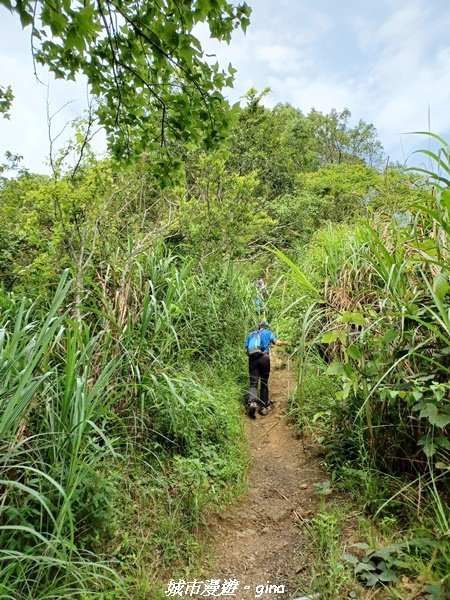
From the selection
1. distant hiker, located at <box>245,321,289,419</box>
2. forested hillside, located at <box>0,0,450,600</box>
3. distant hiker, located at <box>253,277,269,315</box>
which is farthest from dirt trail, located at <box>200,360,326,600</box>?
distant hiker, located at <box>253,277,269,315</box>

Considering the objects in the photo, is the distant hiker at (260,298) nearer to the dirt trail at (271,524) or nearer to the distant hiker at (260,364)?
the distant hiker at (260,364)

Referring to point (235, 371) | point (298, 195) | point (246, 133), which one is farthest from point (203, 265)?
point (298, 195)

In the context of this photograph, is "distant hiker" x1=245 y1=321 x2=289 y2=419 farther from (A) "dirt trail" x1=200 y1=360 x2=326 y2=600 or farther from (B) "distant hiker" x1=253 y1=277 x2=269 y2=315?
(B) "distant hiker" x1=253 y1=277 x2=269 y2=315

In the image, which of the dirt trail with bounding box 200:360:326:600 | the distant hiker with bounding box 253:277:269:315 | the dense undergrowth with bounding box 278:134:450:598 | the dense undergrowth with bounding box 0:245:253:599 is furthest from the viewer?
the distant hiker with bounding box 253:277:269:315

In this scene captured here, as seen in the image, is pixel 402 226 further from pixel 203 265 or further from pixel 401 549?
pixel 203 265

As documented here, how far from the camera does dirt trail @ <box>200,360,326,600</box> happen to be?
2.25 m

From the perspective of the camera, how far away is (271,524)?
8.92 feet

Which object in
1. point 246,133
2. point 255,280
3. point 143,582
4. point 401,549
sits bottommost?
point 143,582

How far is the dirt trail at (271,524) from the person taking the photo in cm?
225

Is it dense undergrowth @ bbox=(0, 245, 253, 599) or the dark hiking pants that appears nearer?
dense undergrowth @ bbox=(0, 245, 253, 599)

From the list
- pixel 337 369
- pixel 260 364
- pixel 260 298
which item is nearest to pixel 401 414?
pixel 337 369

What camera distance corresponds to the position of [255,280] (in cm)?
741

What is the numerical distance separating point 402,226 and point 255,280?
423 centimetres

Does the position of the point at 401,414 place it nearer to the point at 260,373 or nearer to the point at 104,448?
the point at 104,448
